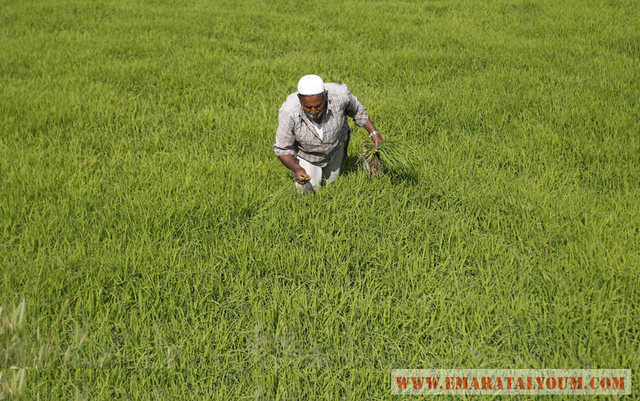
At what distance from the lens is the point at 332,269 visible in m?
2.76

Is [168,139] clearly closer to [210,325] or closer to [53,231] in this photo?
[53,231]

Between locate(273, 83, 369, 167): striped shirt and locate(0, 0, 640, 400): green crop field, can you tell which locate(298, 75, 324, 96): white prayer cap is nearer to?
locate(273, 83, 369, 167): striped shirt

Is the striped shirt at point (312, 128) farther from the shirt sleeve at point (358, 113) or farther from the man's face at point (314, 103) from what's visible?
the man's face at point (314, 103)

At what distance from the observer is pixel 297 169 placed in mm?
3162

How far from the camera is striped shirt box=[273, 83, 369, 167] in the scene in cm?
315

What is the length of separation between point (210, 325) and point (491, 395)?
1318 millimetres

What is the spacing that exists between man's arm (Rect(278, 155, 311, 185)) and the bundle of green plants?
59cm

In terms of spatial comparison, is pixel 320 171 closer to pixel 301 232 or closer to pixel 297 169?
pixel 297 169

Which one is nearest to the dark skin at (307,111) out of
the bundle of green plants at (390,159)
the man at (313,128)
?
the man at (313,128)

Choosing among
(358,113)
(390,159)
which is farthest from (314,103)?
(390,159)

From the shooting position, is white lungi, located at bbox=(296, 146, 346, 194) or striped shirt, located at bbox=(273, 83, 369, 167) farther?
white lungi, located at bbox=(296, 146, 346, 194)

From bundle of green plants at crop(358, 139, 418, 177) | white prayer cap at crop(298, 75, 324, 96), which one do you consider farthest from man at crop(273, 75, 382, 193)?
bundle of green plants at crop(358, 139, 418, 177)

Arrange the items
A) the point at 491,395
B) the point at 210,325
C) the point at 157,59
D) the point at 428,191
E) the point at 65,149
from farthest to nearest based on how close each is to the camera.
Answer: the point at 157,59 < the point at 65,149 < the point at 428,191 < the point at 210,325 < the point at 491,395

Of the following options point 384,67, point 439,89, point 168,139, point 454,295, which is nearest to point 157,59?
point 168,139
